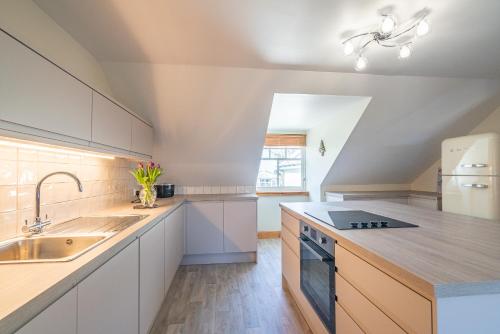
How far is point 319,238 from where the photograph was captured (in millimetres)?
1492

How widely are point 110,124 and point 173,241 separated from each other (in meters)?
1.35

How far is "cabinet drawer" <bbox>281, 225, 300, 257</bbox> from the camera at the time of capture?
6.36ft

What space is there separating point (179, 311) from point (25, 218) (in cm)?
141

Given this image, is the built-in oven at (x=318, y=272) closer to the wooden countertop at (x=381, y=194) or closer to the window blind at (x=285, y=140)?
the wooden countertop at (x=381, y=194)

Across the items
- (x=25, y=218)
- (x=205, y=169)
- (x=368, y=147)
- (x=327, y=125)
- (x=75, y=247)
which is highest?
(x=327, y=125)

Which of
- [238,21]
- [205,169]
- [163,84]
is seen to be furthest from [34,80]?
[205,169]

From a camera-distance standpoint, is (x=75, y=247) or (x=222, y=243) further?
(x=222, y=243)

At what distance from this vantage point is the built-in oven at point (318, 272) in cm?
133

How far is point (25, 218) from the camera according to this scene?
4.20ft

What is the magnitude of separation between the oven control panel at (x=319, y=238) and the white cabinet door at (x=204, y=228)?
5.01 ft

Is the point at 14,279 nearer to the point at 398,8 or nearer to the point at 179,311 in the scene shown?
the point at 179,311

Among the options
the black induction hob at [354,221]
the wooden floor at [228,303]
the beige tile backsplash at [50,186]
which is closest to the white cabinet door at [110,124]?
the beige tile backsplash at [50,186]

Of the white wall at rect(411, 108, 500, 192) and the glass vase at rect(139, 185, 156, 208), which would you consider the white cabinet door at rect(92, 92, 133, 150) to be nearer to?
the glass vase at rect(139, 185, 156, 208)

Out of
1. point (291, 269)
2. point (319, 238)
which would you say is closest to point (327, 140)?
point (291, 269)
